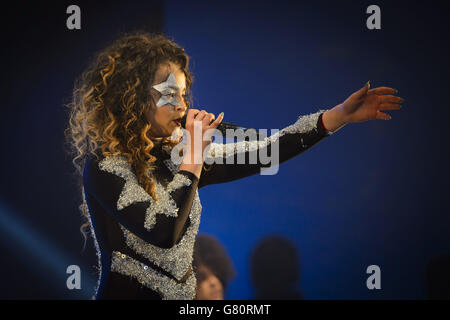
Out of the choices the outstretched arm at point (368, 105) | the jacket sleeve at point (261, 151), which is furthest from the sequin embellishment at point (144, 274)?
the outstretched arm at point (368, 105)

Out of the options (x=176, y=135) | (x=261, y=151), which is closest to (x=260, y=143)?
(x=261, y=151)

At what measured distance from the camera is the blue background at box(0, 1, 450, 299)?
2.10 metres

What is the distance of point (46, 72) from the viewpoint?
78.5 inches

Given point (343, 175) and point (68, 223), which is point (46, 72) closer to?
point (68, 223)

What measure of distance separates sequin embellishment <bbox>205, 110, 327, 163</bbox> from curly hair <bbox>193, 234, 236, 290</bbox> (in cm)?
93

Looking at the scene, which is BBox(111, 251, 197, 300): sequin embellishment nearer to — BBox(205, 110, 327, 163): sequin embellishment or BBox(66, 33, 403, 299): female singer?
BBox(66, 33, 403, 299): female singer

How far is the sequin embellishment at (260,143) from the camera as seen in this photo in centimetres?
118

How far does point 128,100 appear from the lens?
1.08 m

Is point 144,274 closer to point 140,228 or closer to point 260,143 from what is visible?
point 140,228

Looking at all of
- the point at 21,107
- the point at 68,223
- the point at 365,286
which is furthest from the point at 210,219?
the point at 21,107

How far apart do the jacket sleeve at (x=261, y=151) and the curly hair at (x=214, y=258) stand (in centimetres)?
93

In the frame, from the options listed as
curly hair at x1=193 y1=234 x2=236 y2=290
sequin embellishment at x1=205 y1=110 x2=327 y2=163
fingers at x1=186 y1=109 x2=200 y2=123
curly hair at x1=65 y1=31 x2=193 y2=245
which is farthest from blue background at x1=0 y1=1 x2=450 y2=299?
fingers at x1=186 y1=109 x2=200 y2=123

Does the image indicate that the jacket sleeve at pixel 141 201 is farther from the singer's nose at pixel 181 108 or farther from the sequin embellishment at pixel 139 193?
the singer's nose at pixel 181 108

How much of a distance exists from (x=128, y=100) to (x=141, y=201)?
0.30 meters
